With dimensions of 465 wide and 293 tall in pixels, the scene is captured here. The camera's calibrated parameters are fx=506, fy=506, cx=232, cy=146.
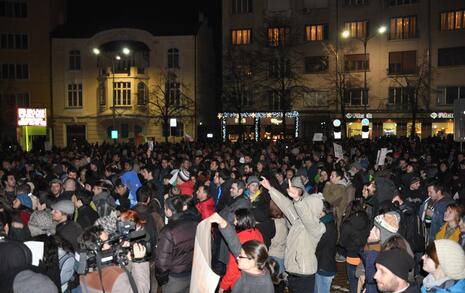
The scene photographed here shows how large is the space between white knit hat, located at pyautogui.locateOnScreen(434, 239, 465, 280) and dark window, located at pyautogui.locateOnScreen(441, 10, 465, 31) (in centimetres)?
4434

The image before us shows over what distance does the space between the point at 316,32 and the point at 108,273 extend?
148 ft

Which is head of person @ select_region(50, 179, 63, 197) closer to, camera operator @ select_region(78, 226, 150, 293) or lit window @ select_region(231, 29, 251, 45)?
camera operator @ select_region(78, 226, 150, 293)

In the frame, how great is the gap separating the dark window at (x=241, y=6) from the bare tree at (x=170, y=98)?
28.4 ft

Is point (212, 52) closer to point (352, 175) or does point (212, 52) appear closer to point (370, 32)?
point (370, 32)

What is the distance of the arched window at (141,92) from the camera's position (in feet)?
156

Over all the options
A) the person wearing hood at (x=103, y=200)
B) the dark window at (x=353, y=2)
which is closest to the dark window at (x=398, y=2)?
the dark window at (x=353, y=2)

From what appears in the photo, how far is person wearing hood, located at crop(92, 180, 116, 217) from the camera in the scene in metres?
7.61

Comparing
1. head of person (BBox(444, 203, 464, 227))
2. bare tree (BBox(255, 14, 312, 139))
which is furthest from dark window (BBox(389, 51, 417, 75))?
head of person (BBox(444, 203, 464, 227))

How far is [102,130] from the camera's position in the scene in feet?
158

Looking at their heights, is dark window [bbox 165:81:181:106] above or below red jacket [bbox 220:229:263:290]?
above

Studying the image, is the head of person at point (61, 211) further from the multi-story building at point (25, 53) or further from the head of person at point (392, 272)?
the multi-story building at point (25, 53)

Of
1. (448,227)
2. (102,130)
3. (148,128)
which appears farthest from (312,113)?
(448,227)

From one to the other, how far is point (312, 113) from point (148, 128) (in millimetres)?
15336

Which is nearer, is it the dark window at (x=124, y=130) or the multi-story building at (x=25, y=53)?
the dark window at (x=124, y=130)
